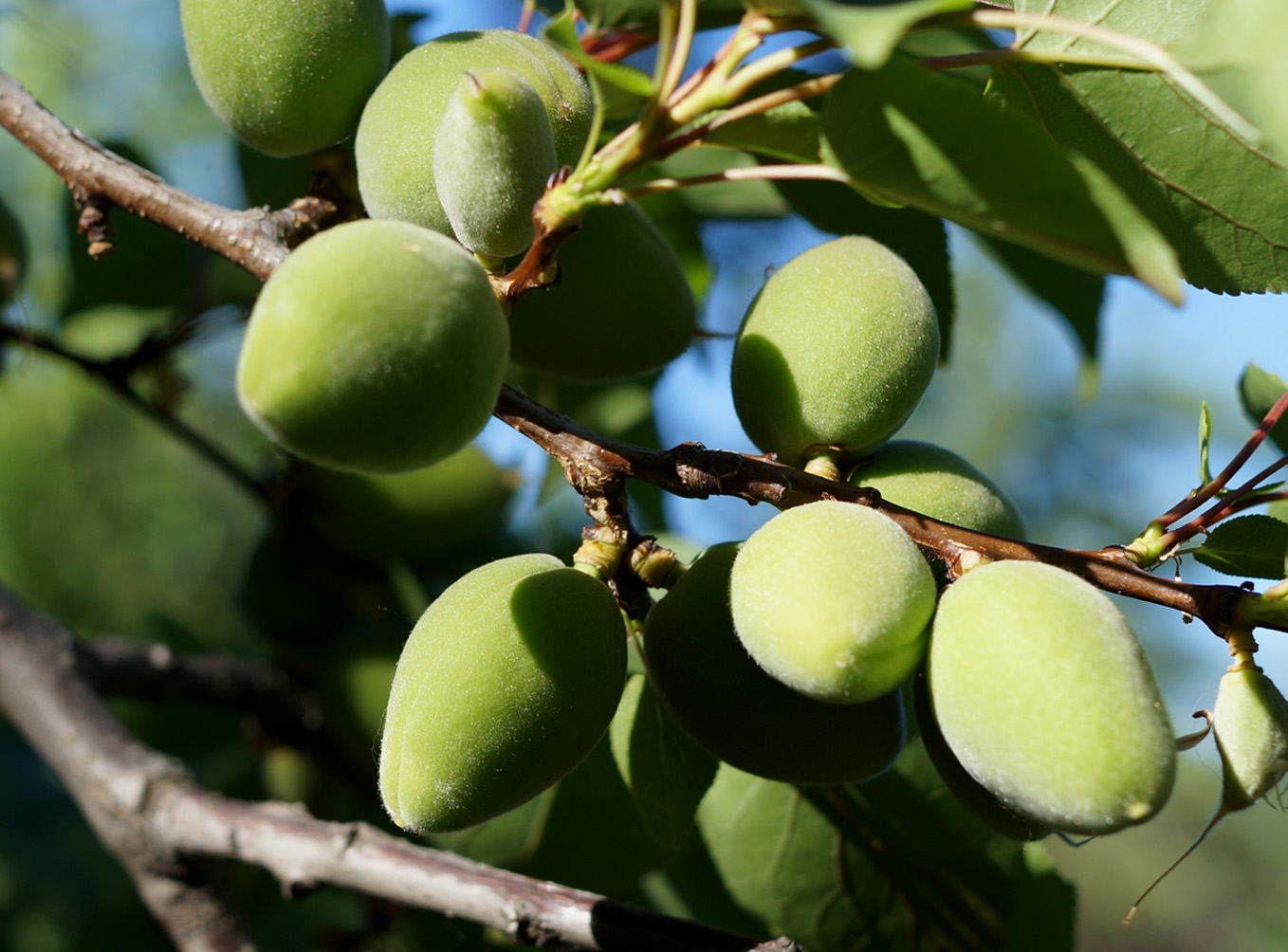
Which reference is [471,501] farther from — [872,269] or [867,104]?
[867,104]

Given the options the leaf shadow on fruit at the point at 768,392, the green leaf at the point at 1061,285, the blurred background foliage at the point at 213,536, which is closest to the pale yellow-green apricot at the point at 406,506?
the blurred background foliage at the point at 213,536

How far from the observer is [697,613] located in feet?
2.28

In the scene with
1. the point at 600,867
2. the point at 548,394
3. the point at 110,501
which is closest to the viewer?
the point at 600,867

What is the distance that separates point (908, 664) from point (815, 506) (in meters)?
0.11

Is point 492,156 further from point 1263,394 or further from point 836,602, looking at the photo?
point 1263,394

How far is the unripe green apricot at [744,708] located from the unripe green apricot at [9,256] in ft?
3.40

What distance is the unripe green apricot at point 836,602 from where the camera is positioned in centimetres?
56

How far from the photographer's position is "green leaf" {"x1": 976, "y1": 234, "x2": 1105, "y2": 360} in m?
1.21

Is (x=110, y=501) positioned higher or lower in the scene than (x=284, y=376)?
lower

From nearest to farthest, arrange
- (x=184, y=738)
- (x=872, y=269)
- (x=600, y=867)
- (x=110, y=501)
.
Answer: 1. (x=872, y=269)
2. (x=600, y=867)
3. (x=184, y=738)
4. (x=110, y=501)

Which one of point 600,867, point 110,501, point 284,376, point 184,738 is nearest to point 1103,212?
point 284,376

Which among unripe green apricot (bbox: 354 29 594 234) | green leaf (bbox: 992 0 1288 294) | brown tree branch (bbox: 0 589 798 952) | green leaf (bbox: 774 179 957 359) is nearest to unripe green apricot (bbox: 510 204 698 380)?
unripe green apricot (bbox: 354 29 594 234)

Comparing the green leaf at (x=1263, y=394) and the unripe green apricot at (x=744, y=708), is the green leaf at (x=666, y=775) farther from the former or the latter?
the green leaf at (x=1263, y=394)

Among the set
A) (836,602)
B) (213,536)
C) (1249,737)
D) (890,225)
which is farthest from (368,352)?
(213,536)
